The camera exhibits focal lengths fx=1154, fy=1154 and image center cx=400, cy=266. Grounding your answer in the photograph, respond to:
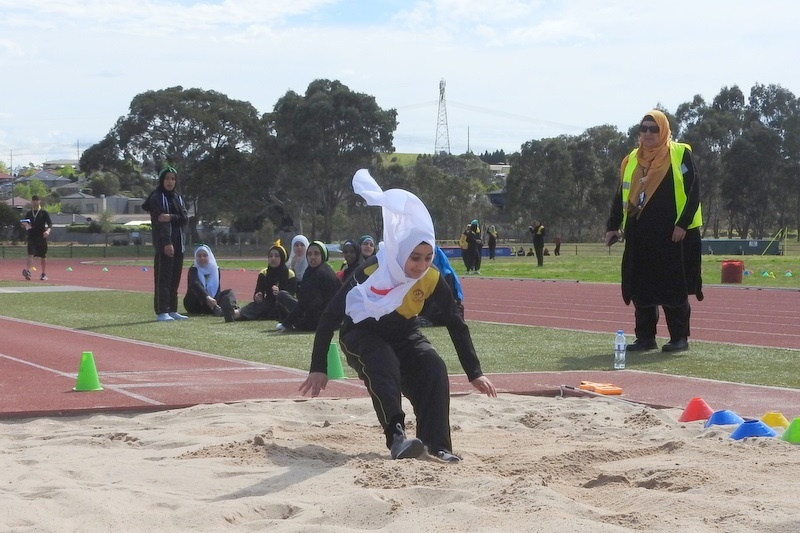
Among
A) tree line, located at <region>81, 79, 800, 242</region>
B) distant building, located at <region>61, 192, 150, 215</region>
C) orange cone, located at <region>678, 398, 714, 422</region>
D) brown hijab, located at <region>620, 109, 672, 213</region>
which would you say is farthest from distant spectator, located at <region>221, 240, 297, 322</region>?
distant building, located at <region>61, 192, 150, 215</region>

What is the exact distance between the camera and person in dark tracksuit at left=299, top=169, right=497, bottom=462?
21.3 ft

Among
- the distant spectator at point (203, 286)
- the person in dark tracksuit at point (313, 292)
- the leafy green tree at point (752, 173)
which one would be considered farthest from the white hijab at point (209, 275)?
the leafy green tree at point (752, 173)

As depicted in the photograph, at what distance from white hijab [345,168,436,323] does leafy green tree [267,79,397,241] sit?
6437 centimetres

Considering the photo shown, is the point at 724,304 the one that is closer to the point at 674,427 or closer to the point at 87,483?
the point at 674,427

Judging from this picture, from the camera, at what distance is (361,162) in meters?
72.8

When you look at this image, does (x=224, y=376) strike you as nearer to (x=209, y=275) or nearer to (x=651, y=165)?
(x=651, y=165)

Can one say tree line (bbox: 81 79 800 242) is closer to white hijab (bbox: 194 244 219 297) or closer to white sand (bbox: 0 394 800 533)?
white hijab (bbox: 194 244 219 297)

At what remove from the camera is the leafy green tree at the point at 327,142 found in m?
71.6

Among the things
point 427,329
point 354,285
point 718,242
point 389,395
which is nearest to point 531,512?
point 389,395

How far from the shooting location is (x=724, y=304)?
2045 cm

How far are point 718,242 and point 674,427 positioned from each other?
173 feet

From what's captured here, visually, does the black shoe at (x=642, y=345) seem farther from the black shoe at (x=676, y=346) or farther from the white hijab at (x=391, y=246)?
the white hijab at (x=391, y=246)

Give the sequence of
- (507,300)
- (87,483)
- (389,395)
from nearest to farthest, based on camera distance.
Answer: (87,483) → (389,395) → (507,300)

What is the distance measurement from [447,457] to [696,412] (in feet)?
7.33
